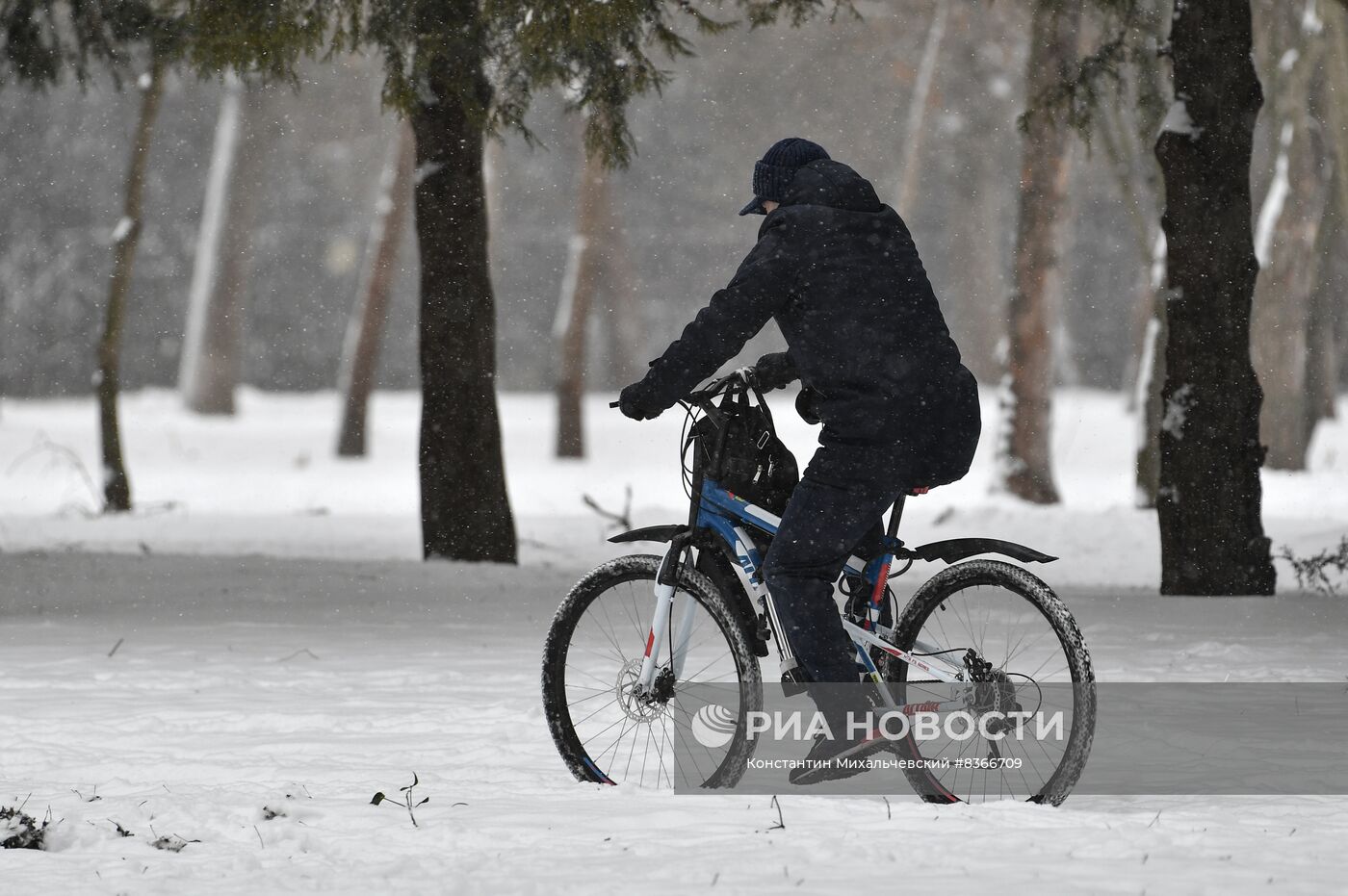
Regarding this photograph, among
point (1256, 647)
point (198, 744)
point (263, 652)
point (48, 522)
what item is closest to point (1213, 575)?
point (1256, 647)

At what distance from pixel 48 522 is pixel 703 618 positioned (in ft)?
45.9

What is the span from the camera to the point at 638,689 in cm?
536

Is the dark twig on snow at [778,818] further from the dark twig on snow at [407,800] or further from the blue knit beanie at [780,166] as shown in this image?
the blue knit beanie at [780,166]

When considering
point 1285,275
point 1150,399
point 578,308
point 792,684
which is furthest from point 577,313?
point 792,684

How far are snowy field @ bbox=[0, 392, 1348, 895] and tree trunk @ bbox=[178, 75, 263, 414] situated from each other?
14734mm

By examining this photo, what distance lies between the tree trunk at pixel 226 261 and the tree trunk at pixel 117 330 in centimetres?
1354

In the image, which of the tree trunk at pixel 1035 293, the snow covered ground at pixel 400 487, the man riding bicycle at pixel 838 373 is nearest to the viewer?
the man riding bicycle at pixel 838 373

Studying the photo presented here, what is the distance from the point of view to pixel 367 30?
11.0 m

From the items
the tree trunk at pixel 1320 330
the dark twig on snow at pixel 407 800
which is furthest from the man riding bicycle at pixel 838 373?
the tree trunk at pixel 1320 330

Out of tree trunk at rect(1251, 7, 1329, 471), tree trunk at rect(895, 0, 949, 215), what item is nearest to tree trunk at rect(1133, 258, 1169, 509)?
tree trunk at rect(1251, 7, 1329, 471)

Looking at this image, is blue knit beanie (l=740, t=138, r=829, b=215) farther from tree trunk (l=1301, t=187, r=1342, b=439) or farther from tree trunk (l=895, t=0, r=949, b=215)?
tree trunk (l=895, t=0, r=949, b=215)

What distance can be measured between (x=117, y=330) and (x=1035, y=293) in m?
9.73

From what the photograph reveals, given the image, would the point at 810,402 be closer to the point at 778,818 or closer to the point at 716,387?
the point at 716,387

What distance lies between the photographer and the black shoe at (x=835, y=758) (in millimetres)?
5062
